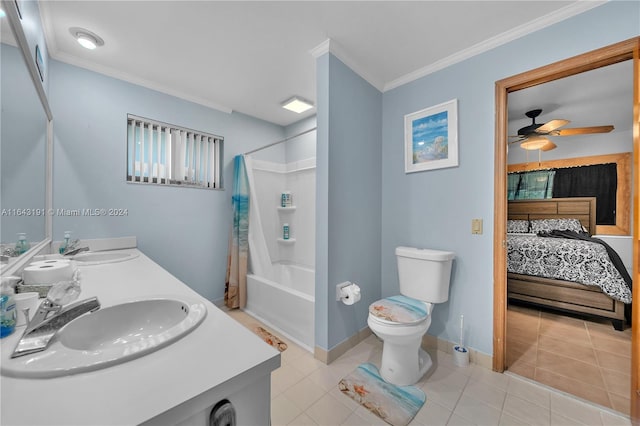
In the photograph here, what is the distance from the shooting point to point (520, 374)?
5.67 ft

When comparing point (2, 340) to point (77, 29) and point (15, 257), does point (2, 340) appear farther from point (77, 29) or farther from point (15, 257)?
point (77, 29)

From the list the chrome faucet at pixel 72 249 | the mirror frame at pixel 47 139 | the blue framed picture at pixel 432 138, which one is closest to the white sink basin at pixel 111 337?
the mirror frame at pixel 47 139

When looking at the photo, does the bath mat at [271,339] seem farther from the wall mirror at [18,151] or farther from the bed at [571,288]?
the bed at [571,288]

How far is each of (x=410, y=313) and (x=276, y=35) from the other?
2.12 meters

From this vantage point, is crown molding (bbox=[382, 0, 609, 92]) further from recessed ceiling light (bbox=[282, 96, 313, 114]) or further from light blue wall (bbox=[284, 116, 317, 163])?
light blue wall (bbox=[284, 116, 317, 163])

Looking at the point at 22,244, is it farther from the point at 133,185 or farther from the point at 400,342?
the point at 400,342

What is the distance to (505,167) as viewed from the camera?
173cm

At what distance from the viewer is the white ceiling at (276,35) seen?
5.01ft

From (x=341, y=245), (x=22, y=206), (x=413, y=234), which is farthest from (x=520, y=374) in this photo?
(x=22, y=206)

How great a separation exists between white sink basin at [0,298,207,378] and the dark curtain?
217 inches

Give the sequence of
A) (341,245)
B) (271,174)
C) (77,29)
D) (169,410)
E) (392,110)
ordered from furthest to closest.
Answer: (271,174), (392,110), (341,245), (77,29), (169,410)

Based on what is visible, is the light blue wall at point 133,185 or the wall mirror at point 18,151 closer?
the wall mirror at point 18,151

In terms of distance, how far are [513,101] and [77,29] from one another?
4.02 metres

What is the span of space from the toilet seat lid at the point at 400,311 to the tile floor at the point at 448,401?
17.4 inches
